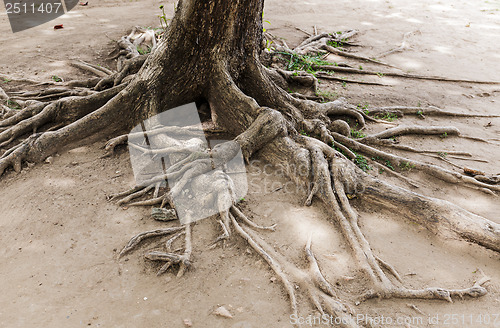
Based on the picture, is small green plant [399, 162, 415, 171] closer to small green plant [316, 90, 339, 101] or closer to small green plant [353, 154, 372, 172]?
small green plant [353, 154, 372, 172]

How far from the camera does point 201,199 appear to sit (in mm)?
3600

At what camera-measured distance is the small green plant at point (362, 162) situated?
448 centimetres

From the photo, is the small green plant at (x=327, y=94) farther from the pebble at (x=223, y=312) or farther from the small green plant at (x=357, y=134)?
the pebble at (x=223, y=312)

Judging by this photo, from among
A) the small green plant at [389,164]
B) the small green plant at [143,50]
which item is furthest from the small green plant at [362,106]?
the small green plant at [143,50]

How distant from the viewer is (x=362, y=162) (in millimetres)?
4562

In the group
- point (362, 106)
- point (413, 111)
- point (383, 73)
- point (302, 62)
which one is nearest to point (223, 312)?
point (362, 106)

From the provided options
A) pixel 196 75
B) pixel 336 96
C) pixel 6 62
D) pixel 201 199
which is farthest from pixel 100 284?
pixel 6 62

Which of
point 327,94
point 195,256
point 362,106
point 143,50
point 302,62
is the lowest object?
point 195,256

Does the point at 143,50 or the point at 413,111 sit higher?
the point at 143,50

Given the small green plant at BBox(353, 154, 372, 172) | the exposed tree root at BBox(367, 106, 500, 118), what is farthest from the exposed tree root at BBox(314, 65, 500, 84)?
the small green plant at BBox(353, 154, 372, 172)

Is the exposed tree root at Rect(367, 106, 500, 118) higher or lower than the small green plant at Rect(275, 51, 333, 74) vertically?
lower

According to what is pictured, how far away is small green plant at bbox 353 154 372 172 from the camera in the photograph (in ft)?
14.7

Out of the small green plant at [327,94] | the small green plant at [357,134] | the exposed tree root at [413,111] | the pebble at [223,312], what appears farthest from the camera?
the small green plant at [327,94]

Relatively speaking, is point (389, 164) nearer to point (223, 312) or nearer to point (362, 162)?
point (362, 162)
